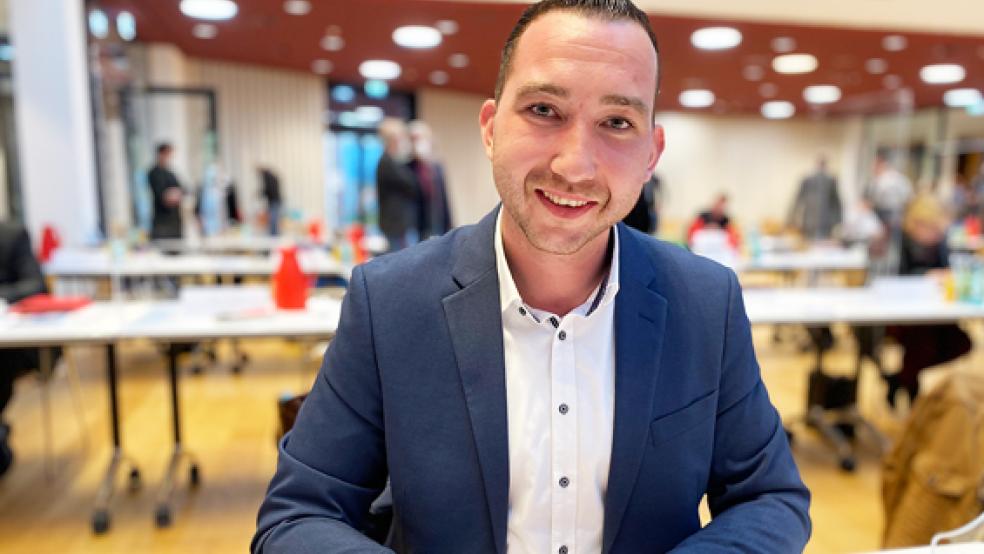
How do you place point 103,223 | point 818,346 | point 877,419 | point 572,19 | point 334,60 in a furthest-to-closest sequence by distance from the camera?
point 334,60 < point 103,223 < point 877,419 < point 818,346 < point 572,19

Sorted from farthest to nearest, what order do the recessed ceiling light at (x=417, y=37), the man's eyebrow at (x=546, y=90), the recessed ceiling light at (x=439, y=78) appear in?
the recessed ceiling light at (x=439, y=78) → the recessed ceiling light at (x=417, y=37) → the man's eyebrow at (x=546, y=90)

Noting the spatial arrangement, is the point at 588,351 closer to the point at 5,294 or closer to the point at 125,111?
the point at 5,294

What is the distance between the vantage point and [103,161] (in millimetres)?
7027

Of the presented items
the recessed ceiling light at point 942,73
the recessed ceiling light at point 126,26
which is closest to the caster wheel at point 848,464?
the recessed ceiling light at point 942,73

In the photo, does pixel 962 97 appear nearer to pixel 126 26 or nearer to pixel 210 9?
pixel 210 9

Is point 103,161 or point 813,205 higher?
point 103,161

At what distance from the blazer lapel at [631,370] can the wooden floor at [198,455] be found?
3.35ft

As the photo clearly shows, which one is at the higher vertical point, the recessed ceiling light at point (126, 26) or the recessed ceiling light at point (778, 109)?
the recessed ceiling light at point (126, 26)

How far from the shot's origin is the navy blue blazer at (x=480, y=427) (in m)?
1.00

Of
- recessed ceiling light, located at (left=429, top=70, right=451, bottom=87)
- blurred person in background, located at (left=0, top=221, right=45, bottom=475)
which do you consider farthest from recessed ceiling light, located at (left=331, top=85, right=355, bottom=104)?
blurred person in background, located at (left=0, top=221, right=45, bottom=475)

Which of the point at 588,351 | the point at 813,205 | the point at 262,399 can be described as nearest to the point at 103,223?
the point at 262,399

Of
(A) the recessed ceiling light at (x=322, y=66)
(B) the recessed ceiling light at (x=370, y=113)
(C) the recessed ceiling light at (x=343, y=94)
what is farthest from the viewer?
(B) the recessed ceiling light at (x=370, y=113)

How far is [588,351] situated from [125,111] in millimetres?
8486

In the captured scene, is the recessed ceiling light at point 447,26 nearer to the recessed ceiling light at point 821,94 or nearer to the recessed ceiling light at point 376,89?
the recessed ceiling light at point 376,89
